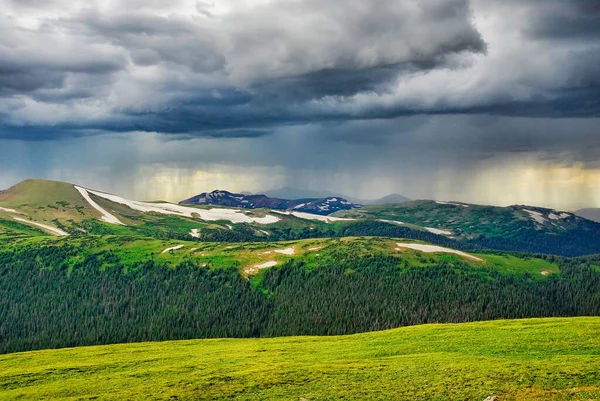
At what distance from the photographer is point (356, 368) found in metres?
83.2

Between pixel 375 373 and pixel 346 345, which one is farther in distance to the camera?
pixel 346 345

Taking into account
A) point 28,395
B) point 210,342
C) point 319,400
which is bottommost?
point 210,342

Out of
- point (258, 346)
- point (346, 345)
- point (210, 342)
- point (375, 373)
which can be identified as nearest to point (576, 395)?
point (375, 373)

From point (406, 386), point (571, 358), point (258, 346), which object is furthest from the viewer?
point (258, 346)

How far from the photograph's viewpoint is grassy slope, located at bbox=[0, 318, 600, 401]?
6669cm

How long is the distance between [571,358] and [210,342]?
3732 inches

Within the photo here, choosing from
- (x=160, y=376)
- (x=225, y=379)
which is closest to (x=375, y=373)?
(x=225, y=379)

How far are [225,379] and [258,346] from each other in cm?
4329

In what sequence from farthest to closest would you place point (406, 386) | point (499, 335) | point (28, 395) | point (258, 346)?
point (258, 346), point (499, 335), point (28, 395), point (406, 386)

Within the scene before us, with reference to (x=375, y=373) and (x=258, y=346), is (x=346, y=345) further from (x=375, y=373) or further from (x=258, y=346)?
(x=375, y=373)

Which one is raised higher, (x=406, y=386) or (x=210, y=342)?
(x=406, y=386)

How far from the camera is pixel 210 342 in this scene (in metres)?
146

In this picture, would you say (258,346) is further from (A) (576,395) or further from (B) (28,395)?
(A) (576,395)

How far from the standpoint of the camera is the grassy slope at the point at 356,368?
66688 millimetres
